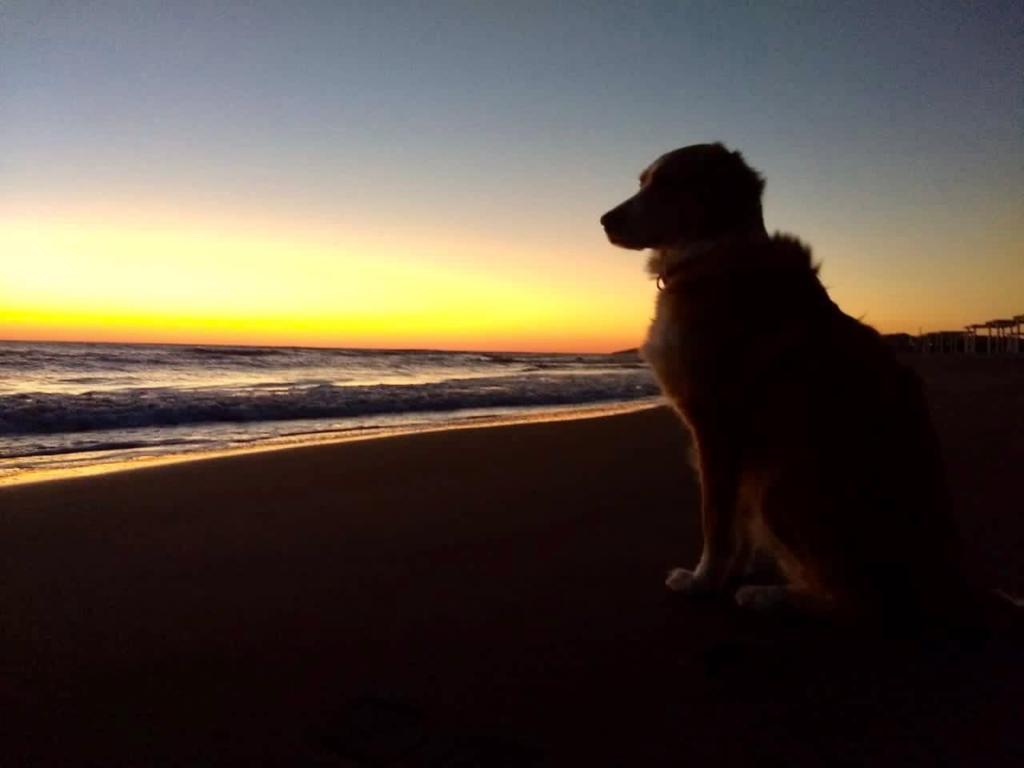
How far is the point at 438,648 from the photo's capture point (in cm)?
211

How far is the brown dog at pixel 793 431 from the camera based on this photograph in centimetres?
220

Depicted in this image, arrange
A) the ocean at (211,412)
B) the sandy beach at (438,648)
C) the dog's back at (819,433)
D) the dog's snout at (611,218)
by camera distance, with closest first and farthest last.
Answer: the sandy beach at (438,648) < the dog's back at (819,433) < the dog's snout at (611,218) < the ocean at (211,412)

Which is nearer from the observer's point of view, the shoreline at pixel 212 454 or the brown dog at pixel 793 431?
the brown dog at pixel 793 431

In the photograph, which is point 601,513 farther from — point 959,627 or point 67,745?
point 67,745

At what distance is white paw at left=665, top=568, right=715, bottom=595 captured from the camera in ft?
8.59

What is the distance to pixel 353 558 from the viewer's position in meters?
2.95

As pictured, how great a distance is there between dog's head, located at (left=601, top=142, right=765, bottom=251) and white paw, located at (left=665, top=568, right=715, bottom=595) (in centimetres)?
117

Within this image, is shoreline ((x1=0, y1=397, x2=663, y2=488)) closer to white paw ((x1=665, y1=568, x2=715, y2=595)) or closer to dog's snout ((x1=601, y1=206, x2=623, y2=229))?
dog's snout ((x1=601, y1=206, x2=623, y2=229))

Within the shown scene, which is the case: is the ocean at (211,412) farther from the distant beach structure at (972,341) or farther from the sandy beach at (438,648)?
the distant beach structure at (972,341)

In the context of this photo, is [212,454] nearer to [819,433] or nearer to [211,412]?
[211,412]

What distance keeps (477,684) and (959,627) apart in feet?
4.64

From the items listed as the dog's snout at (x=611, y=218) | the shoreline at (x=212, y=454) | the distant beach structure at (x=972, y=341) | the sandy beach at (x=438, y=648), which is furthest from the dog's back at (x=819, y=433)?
the distant beach structure at (x=972, y=341)

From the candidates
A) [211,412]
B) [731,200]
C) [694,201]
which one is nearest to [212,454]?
[211,412]

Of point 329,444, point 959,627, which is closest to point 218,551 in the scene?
point 959,627
